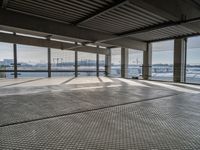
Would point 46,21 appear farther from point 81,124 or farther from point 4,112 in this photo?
point 81,124

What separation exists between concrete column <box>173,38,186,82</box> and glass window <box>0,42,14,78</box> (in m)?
10.6

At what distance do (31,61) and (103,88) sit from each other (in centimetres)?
815

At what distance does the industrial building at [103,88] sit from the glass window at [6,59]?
0.19ft

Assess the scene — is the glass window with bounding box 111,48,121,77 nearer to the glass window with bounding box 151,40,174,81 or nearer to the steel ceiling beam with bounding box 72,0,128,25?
the glass window with bounding box 151,40,174,81

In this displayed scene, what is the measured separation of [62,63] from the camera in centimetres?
1339

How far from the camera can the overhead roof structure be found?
4477 mm

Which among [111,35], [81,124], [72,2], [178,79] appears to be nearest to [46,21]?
[72,2]

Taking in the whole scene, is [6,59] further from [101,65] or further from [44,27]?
[101,65]

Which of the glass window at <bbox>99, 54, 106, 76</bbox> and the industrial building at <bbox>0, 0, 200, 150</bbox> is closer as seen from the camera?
the industrial building at <bbox>0, 0, 200, 150</bbox>

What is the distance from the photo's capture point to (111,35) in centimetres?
803

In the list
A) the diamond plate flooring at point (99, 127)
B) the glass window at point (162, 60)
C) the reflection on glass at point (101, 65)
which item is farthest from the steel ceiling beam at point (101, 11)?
the reflection on glass at point (101, 65)

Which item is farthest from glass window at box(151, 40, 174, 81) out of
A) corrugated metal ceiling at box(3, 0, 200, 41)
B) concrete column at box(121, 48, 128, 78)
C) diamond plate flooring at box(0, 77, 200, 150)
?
diamond plate flooring at box(0, 77, 200, 150)

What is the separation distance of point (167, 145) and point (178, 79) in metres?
8.28

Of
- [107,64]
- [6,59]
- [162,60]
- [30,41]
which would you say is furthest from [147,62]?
[6,59]
